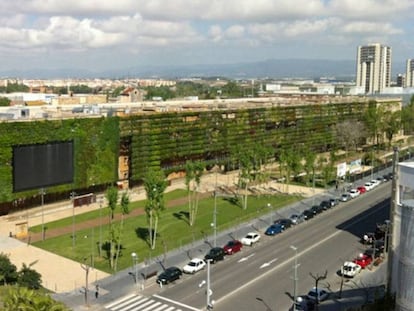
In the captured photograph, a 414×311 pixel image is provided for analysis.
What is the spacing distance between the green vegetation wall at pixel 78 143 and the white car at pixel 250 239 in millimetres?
25848

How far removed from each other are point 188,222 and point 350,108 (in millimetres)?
72352

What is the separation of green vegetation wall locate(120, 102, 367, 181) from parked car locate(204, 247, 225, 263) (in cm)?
3099

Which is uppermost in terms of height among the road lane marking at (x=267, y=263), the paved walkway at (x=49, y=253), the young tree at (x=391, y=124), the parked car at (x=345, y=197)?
the young tree at (x=391, y=124)

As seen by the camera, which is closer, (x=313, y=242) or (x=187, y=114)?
(x=313, y=242)

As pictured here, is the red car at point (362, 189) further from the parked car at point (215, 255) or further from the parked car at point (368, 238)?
the parked car at point (215, 255)

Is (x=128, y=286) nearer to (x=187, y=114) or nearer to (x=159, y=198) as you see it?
(x=159, y=198)

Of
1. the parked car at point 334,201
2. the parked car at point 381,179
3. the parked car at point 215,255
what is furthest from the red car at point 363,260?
the parked car at point 381,179

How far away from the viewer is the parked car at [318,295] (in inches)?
1510

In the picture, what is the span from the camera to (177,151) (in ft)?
273

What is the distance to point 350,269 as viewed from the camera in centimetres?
4372

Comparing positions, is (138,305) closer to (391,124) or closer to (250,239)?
(250,239)

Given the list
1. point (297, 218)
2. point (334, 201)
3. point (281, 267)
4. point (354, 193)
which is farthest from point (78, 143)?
point (354, 193)

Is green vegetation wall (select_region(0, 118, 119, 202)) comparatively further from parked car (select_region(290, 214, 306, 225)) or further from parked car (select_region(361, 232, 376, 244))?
parked car (select_region(361, 232, 376, 244))

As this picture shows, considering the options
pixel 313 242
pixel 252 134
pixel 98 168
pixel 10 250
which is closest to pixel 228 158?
pixel 252 134
